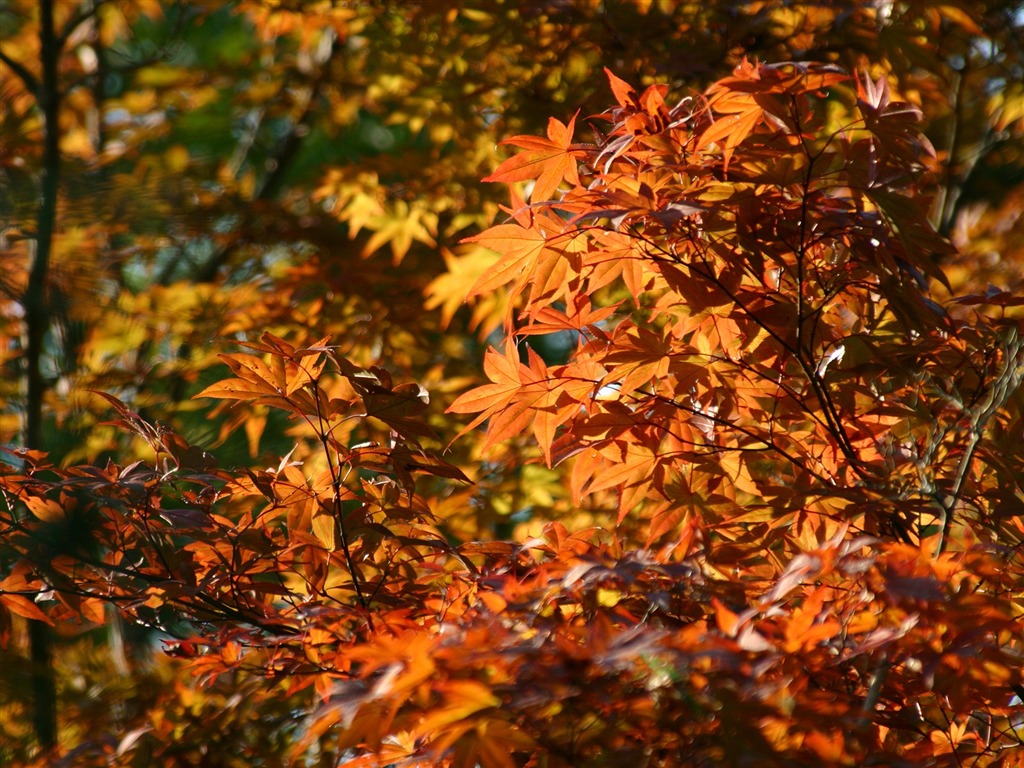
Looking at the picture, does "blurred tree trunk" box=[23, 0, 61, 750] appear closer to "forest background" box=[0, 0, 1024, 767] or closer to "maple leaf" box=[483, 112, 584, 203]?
"forest background" box=[0, 0, 1024, 767]

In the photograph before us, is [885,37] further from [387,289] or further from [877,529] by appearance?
[387,289]

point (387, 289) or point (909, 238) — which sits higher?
point (909, 238)

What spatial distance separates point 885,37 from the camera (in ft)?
5.38

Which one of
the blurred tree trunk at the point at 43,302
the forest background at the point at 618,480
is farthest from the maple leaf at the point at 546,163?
the blurred tree trunk at the point at 43,302

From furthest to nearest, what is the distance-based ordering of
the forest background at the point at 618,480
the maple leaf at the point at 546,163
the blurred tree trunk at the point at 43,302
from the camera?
the blurred tree trunk at the point at 43,302, the maple leaf at the point at 546,163, the forest background at the point at 618,480

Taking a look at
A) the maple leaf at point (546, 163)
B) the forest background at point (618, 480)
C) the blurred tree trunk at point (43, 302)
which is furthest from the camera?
the blurred tree trunk at point (43, 302)

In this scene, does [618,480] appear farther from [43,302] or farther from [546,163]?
[43,302]

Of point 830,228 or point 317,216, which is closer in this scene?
point 830,228

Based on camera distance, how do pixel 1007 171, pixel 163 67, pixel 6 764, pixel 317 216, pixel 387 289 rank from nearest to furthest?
1. pixel 6 764
2. pixel 387 289
3. pixel 317 216
4. pixel 163 67
5. pixel 1007 171

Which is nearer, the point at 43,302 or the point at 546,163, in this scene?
the point at 546,163

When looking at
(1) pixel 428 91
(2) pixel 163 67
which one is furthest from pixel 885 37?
(2) pixel 163 67

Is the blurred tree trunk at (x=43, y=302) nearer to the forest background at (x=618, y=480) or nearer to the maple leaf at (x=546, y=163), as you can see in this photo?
the forest background at (x=618, y=480)

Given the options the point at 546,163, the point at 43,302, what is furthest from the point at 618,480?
the point at 43,302

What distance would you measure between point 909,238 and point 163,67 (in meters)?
4.79
